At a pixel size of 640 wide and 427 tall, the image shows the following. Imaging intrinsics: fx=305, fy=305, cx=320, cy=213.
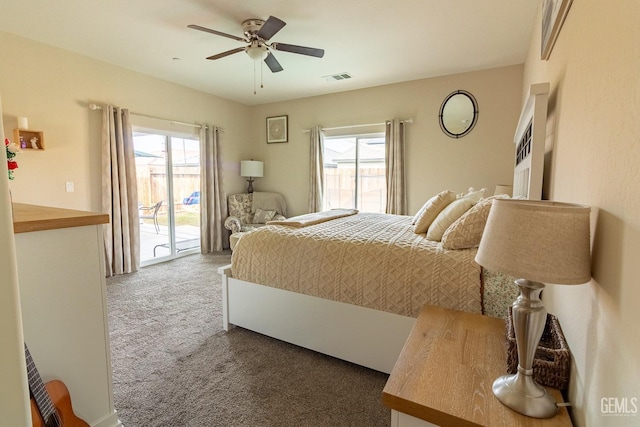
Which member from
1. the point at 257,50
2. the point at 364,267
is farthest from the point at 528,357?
the point at 257,50

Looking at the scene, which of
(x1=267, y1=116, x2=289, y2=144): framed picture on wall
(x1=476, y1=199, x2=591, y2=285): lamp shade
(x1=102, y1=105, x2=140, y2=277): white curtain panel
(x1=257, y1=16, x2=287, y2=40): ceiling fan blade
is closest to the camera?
(x1=476, y1=199, x2=591, y2=285): lamp shade

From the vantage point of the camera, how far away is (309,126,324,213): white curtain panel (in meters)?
5.28

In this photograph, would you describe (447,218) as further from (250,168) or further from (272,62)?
(250,168)

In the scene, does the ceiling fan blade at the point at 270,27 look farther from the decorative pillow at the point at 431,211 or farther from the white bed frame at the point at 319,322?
the white bed frame at the point at 319,322

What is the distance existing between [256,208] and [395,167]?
2.66 m

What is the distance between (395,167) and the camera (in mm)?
4594

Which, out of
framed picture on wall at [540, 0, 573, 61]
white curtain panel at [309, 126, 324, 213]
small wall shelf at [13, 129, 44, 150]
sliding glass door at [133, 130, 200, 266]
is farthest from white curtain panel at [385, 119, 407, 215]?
small wall shelf at [13, 129, 44, 150]

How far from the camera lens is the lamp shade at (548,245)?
72 cm

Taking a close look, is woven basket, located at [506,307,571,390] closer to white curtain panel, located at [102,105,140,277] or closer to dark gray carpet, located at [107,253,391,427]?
dark gray carpet, located at [107,253,391,427]

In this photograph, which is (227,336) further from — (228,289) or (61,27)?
(61,27)

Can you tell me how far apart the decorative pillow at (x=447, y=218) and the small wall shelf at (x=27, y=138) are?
12.9ft

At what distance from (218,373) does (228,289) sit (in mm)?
674

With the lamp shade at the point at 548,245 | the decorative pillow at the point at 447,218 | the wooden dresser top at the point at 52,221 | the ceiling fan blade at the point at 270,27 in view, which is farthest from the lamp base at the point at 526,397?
the ceiling fan blade at the point at 270,27

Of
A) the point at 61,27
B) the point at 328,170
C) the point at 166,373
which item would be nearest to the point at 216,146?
the point at 328,170
